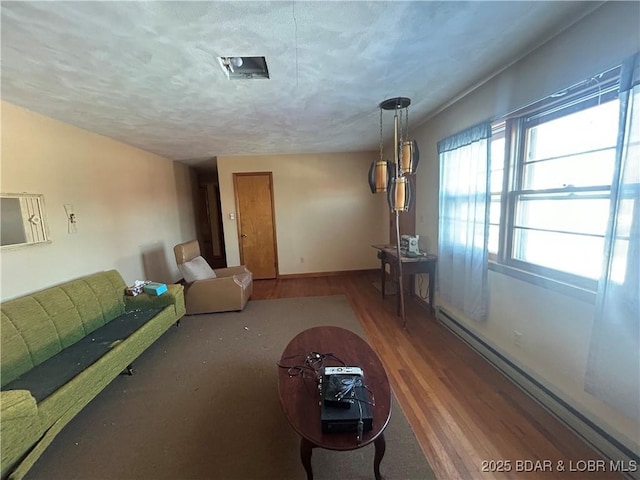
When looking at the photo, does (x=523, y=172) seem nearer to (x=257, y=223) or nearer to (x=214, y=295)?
(x=214, y=295)

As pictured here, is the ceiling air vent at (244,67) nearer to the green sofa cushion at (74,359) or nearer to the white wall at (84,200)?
the white wall at (84,200)

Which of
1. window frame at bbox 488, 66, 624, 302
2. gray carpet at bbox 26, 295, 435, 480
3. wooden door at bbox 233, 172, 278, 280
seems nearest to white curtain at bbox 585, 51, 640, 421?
window frame at bbox 488, 66, 624, 302

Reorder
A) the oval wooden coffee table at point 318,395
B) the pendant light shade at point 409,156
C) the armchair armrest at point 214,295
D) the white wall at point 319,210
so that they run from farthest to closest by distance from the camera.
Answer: the white wall at point 319,210, the armchair armrest at point 214,295, the pendant light shade at point 409,156, the oval wooden coffee table at point 318,395

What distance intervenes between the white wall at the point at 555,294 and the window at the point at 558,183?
0.34ft

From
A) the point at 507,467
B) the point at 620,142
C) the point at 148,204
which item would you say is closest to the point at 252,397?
the point at 507,467

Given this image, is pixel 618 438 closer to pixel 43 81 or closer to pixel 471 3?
pixel 471 3

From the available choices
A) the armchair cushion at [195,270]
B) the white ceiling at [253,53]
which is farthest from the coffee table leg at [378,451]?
the armchair cushion at [195,270]

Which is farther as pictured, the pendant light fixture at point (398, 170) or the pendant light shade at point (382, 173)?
the pendant light shade at point (382, 173)

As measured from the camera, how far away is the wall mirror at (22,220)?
2004 mm

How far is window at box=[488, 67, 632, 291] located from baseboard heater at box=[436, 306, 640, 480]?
754mm

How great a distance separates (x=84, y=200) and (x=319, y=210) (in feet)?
11.1

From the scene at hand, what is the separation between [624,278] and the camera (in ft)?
4.12

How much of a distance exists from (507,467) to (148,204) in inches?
191

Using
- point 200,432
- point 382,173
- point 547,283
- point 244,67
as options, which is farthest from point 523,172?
point 200,432
